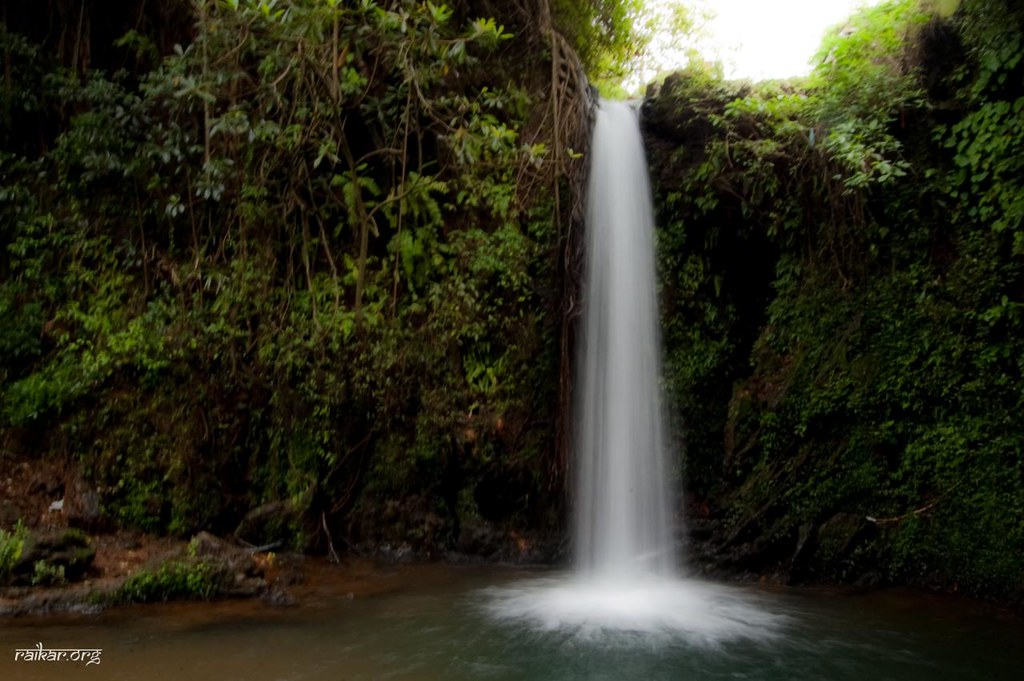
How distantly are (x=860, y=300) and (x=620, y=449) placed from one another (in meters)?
3.04

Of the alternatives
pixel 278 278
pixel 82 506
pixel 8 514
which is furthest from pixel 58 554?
pixel 278 278

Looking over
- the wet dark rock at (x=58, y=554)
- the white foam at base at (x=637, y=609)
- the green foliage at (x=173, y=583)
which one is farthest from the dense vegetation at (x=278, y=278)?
the green foliage at (x=173, y=583)

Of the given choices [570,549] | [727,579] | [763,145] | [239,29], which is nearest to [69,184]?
[239,29]

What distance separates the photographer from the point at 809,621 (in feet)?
18.9

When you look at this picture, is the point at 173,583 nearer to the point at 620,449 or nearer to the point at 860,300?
the point at 620,449

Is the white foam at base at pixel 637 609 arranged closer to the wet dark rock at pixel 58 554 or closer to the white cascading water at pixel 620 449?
the white cascading water at pixel 620 449

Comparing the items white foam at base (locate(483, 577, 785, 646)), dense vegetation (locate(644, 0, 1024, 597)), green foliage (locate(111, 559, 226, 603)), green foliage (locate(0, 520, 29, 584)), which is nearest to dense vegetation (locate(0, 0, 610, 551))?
white foam at base (locate(483, 577, 785, 646))

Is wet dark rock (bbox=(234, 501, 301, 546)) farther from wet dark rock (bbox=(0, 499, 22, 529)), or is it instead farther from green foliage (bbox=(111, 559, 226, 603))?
wet dark rock (bbox=(0, 499, 22, 529))

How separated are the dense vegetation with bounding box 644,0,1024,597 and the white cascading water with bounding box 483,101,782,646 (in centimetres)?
38

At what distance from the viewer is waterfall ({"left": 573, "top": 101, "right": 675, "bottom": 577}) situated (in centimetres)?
766

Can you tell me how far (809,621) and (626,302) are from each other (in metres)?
4.00

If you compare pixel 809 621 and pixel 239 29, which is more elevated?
pixel 239 29

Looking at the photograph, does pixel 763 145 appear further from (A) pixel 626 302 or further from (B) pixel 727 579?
(B) pixel 727 579

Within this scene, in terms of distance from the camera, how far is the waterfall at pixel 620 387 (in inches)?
302
